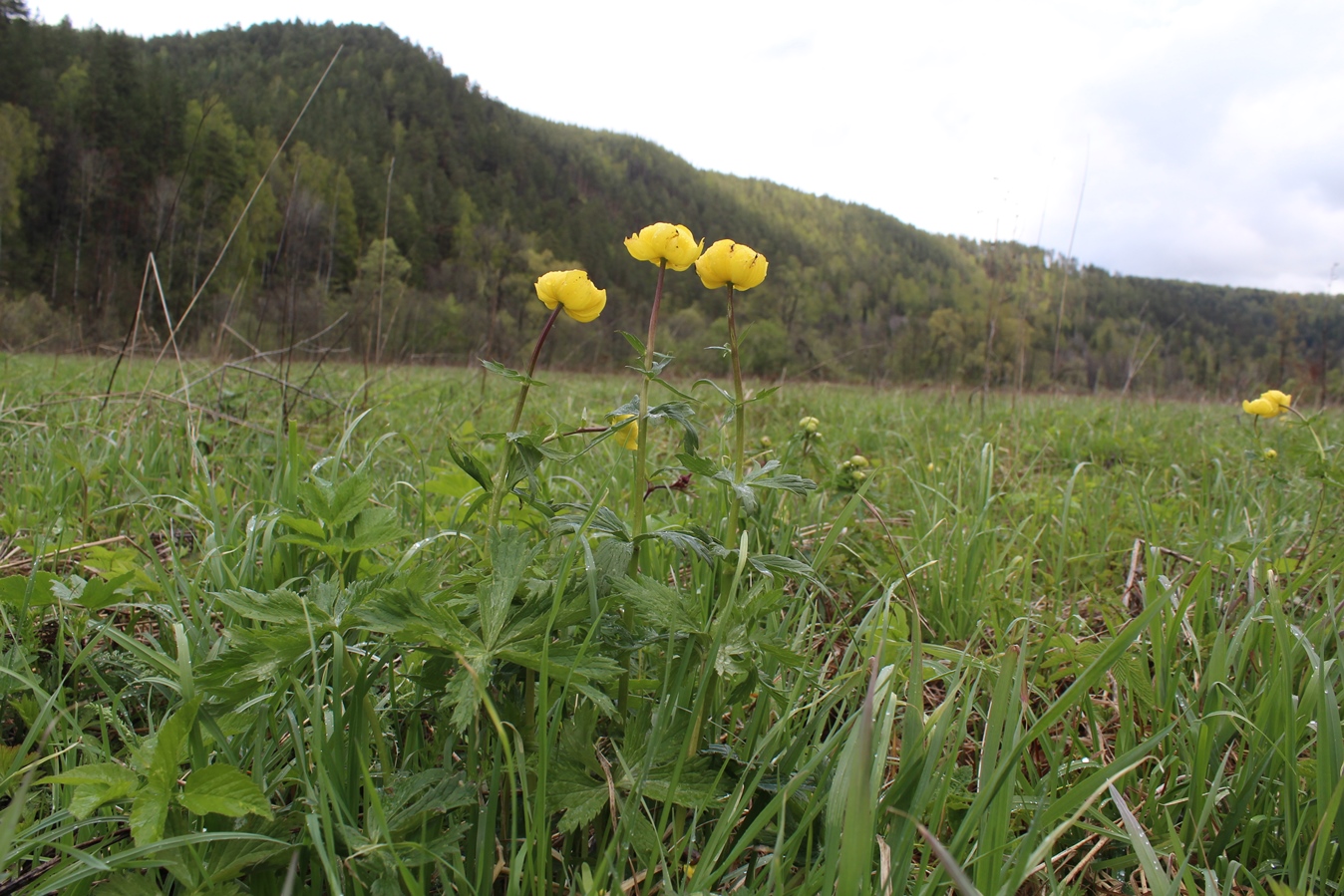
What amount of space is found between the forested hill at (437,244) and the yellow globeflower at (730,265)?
268mm

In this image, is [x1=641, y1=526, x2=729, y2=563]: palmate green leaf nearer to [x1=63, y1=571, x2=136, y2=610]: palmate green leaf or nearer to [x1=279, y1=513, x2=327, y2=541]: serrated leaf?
[x1=279, y1=513, x2=327, y2=541]: serrated leaf

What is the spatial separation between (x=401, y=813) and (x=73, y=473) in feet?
6.66

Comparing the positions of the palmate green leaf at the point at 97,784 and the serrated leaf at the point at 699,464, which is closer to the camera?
the palmate green leaf at the point at 97,784

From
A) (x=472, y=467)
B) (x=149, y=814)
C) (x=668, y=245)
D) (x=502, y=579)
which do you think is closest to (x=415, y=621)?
(x=502, y=579)

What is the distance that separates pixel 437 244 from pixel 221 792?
2099 inches

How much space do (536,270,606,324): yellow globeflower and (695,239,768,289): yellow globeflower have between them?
6.7 inches

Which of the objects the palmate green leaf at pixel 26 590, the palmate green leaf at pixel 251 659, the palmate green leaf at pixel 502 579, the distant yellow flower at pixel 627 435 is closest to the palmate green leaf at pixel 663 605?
the palmate green leaf at pixel 502 579

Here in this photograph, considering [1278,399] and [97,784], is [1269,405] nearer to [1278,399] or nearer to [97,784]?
[1278,399]

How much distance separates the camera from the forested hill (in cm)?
502

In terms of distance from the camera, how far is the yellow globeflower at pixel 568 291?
3.19ft

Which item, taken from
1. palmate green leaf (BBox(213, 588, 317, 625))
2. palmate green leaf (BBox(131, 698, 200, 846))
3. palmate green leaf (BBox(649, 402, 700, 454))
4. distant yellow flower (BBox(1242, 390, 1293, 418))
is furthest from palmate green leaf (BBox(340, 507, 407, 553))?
distant yellow flower (BBox(1242, 390, 1293, 418))

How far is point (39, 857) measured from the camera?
0.78m

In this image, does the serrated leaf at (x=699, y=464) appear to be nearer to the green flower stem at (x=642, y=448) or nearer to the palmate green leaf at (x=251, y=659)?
the green flower stem at (x=642, y=448)

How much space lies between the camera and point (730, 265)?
3.27 ft
